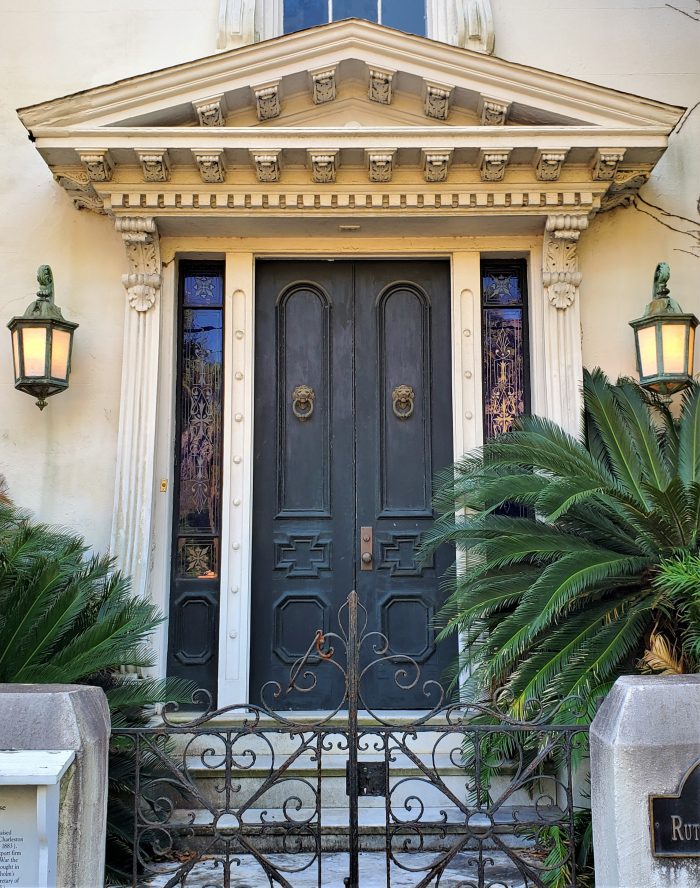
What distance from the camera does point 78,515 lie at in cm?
657

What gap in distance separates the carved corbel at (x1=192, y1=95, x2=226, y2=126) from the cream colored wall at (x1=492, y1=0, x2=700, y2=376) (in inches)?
90.7

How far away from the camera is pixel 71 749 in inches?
136

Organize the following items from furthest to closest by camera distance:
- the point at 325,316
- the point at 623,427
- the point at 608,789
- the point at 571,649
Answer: the point at 325,316 < the point at 623,427 < the point at 571,649 < the point at 608,789

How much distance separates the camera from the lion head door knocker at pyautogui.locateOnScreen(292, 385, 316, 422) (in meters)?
6.81

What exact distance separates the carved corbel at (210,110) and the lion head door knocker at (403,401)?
222cm

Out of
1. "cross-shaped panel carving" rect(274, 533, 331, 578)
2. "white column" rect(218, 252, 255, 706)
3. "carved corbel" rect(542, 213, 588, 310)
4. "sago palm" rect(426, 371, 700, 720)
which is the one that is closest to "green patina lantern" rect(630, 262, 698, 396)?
"sago palm" rect(426, 371, 700, 720)

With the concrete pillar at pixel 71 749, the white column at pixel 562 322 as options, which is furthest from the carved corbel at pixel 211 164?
the concrete pillar at pixel 71 749

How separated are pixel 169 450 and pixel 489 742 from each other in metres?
3.00

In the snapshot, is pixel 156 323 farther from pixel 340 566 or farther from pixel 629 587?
pixel 629 587

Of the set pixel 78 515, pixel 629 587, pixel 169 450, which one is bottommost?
pixel 629 587

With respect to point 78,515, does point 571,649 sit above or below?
below

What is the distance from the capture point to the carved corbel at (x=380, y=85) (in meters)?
6.38

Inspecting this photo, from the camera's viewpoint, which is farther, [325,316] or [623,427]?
[325,316]

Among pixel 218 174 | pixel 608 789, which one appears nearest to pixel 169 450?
pixel 218 174
